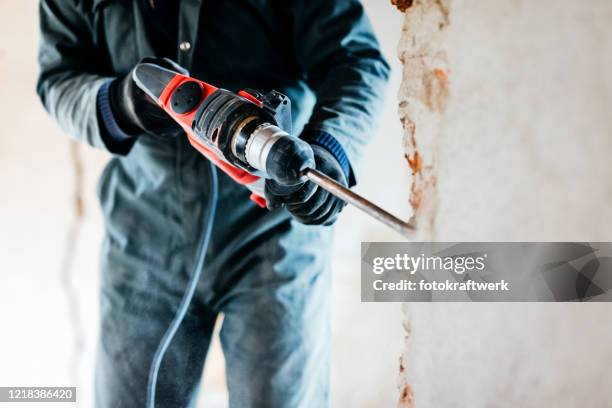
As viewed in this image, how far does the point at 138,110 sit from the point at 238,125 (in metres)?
0.25

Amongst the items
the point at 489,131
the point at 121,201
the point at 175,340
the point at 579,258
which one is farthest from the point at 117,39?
the point at 579,258

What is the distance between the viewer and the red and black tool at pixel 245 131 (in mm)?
507

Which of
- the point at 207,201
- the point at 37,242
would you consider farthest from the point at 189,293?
the point at 37,242

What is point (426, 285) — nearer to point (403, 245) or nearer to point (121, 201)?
point (403, 245)

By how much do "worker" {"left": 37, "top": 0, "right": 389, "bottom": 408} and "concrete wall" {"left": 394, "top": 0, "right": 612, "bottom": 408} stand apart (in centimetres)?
20

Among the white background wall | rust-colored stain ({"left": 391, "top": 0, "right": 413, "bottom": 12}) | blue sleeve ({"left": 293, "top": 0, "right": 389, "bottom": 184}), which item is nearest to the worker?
blue sleeve ({"left": 293, "top": 0, "right": 389, "bottom": 184})

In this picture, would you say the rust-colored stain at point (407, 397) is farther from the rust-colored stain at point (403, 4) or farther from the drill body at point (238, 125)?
the rust-colored stain at point (403, 4)

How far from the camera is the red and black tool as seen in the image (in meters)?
0.51

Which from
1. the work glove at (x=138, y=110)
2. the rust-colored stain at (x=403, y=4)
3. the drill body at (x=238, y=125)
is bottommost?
the drill body at (x=238, y=125)

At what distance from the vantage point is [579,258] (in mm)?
503

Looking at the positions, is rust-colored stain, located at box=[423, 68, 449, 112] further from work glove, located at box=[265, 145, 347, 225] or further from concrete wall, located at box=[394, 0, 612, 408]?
work glove, located at box=[265, 145, 347, 225]

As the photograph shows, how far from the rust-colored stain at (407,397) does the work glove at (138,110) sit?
491 millimetres

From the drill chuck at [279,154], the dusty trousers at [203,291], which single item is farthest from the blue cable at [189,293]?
the drill chuck at [279,154]

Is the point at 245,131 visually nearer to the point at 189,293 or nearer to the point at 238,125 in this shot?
the point at 238,125
